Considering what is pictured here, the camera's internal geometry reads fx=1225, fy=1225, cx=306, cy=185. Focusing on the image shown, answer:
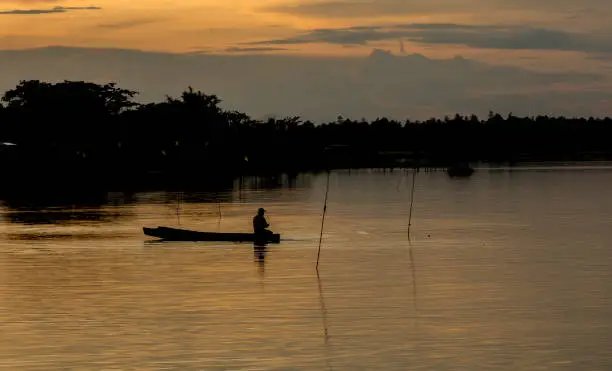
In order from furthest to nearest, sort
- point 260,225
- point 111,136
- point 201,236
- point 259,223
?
point 111,136, point 201,236, point 260,225, point 259,223

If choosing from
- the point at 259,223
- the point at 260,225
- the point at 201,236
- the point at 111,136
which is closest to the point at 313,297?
the point at 259,223

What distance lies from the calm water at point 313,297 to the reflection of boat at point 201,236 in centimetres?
43

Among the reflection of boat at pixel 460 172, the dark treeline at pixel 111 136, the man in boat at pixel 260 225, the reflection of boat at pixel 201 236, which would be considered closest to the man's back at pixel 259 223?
the man in boat at pixel 260 225

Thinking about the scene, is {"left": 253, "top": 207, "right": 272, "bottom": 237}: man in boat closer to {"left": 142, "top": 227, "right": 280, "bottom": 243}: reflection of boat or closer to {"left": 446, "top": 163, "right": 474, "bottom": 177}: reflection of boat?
{"left": 142, "top": 227, "right": 280, "bottom": 243}: reflection of boat

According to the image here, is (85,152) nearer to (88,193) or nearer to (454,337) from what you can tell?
(88,193)

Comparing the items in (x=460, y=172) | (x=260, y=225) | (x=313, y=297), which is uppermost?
(x=260, y=225)

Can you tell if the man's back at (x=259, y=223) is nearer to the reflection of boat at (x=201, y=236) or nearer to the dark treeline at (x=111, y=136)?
the reflection of boat at (x=201, y=236)

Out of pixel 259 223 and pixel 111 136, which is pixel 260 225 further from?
pixel 111 136

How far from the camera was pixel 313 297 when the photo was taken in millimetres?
36906

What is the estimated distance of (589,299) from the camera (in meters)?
36.2

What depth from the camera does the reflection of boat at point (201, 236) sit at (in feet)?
181

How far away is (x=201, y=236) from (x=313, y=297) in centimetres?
2010

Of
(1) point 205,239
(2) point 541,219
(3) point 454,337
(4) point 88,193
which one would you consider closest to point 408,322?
(3) point 454,337

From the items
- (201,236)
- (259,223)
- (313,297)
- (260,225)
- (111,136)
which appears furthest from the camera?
(111,136)
